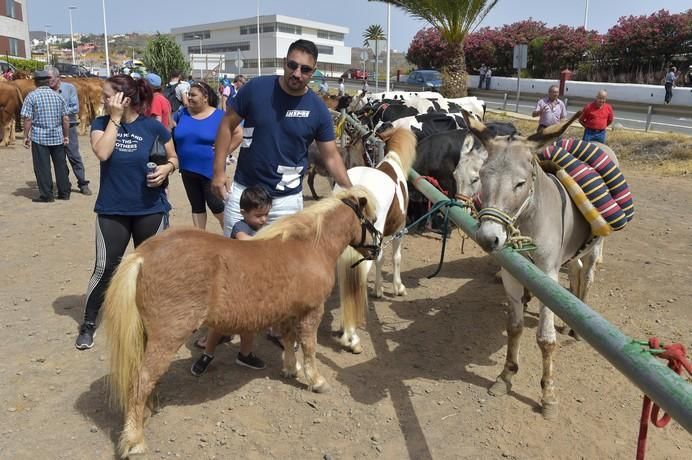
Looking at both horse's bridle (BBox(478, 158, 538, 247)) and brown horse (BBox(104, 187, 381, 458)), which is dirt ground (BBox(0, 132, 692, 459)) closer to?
brown horse (BBox(104, 187, 381, 458))

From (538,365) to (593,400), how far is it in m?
0.54

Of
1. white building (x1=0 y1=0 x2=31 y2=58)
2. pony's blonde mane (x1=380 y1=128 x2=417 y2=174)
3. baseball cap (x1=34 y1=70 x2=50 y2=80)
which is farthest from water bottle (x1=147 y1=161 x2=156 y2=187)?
white building (x1=0 y1=0 x2=31 y2=58)

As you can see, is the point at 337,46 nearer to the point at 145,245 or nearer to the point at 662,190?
the point at 662,190

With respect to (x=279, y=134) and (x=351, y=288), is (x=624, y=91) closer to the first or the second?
(x=351, y=288)

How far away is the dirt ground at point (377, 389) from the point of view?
2.94m

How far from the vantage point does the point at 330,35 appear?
84438mm

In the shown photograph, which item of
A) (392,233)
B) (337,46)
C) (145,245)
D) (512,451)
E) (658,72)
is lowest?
(512,451)

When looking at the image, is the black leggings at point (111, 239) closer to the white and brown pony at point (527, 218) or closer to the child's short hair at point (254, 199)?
the child's short hair at point (254, 199)

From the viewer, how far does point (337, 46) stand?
82438mm

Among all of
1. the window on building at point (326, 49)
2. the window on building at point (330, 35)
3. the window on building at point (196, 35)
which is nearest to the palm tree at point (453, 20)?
the window on building at point (326, 49)

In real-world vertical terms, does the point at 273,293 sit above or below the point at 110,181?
below

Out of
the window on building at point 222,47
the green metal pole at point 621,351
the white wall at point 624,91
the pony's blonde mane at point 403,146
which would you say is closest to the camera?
the green metal pole at point 621,351

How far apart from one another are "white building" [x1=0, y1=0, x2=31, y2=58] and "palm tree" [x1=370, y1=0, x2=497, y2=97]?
37674 mm

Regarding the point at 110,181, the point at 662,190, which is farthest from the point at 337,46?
the point at 110,181
